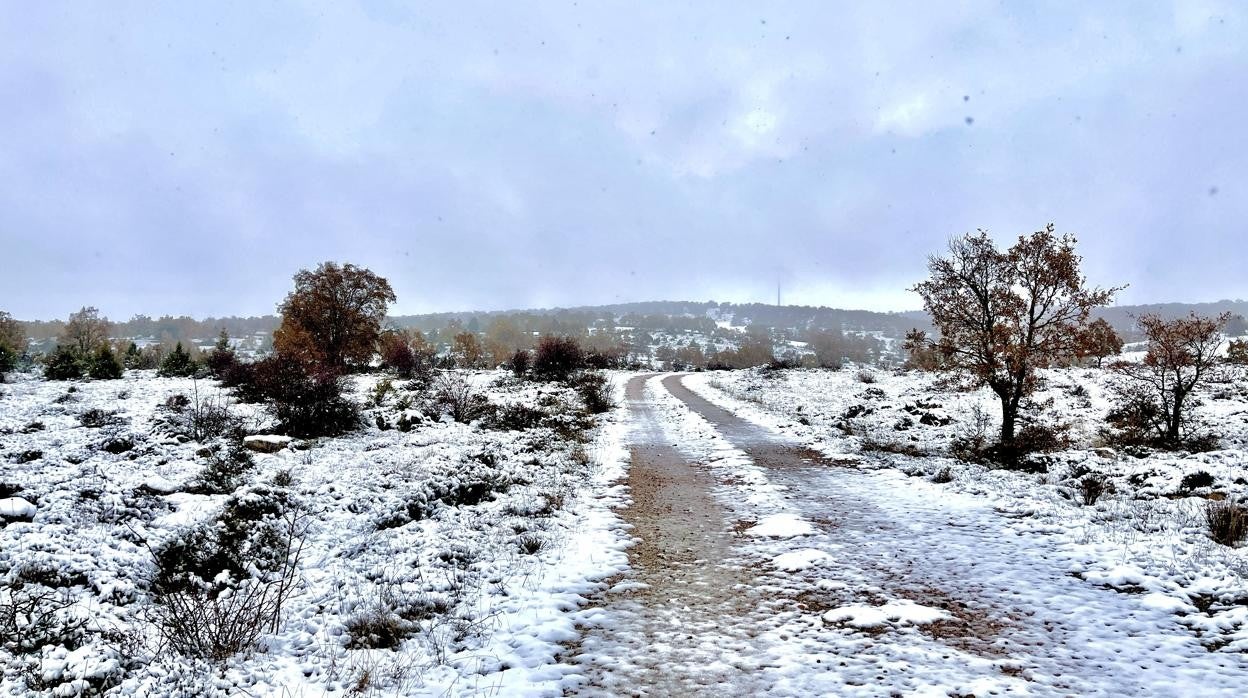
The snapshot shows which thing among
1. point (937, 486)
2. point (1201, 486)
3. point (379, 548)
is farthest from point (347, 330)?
point (1201, 486)

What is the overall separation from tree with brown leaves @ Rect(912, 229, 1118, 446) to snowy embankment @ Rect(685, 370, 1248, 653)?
8.10 feet

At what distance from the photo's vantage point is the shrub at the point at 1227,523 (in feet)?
25.4

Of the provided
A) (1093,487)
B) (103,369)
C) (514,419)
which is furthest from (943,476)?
(103,369)

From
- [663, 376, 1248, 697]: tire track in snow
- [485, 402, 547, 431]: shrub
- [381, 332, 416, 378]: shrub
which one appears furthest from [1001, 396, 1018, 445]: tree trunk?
[381, 332, 416, 378]: shrub

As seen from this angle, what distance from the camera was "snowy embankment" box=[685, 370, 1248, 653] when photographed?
6.46 m

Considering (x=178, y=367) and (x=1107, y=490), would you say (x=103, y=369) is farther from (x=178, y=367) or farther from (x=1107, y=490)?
(x=1107, y=490)

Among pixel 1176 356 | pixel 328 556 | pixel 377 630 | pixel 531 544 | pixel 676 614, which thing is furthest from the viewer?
pixel 1176 356

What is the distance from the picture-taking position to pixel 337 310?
4119 cm

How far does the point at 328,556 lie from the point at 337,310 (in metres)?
37.5

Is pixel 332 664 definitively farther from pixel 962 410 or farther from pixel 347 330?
pixel 347 330

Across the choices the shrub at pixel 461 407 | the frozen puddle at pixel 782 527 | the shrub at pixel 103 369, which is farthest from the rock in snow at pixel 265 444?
the shrub at pixel 103 369

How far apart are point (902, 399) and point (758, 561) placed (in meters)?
28.0

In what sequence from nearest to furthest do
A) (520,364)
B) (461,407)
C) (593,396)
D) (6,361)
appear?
1. (461,407)
2. (593,396)
3. (6,361)
4. (520,364)

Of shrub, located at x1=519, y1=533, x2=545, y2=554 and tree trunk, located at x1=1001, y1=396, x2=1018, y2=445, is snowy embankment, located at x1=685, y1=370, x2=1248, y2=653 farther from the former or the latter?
shrub, located at x1=519, y1=533, x2=545, y2=554
